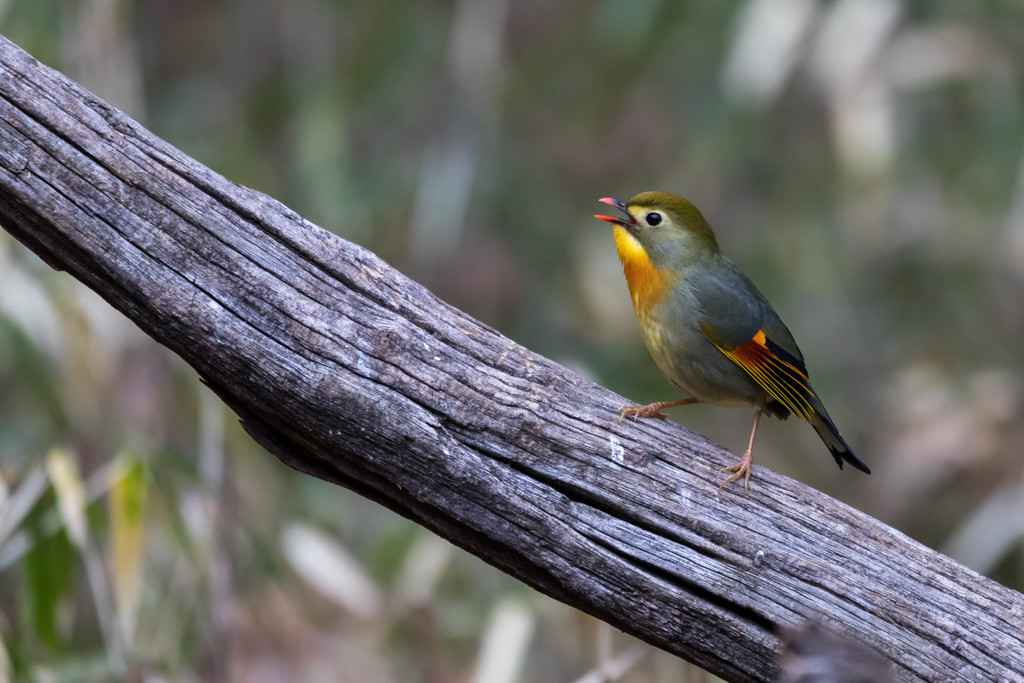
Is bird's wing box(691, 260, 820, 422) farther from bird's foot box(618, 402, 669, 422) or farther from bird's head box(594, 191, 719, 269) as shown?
bird's foot box(618, 402, 669, 422)

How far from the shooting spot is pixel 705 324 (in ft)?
8.95

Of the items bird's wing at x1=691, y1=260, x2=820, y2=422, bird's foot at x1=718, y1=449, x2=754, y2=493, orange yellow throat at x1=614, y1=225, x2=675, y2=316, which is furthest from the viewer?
orange yellow throat at x1=614, y1=225, x2=675, y2=316

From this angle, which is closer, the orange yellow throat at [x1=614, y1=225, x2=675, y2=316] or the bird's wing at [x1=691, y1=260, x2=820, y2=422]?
the bird's wing at [x1=691, y1=260, x2=820, y2=422]

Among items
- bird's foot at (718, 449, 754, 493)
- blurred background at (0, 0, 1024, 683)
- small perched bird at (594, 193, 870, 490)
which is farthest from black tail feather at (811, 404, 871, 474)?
blurred background at (0, 0, 1024, 683)

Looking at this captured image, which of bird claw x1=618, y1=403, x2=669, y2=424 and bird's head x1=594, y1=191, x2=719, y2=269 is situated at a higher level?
bird's head x1=594, y1=191, x2=719, y2=269

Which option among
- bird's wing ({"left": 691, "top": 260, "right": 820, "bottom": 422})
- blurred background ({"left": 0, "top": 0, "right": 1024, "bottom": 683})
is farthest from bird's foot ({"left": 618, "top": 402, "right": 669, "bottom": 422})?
blurred background ({"left": 0, "top": 0, "right": 1024, "bottom": 683})

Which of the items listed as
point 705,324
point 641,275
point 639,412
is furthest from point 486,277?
point 639,412

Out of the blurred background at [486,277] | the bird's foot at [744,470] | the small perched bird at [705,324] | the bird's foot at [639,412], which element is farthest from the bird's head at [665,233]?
the blurred background at [486,277]

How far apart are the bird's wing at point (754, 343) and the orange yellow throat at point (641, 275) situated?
0.09 m

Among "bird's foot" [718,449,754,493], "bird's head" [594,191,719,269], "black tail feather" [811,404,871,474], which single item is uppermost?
"bird's head" [594,191,719,269]

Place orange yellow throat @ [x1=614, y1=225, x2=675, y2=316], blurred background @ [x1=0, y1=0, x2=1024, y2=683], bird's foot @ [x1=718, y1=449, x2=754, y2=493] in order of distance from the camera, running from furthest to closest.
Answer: blurred background @ [x1=0, y1=0, x2=1024, y2=683] → orange yellow throat @ [x1=614, y1=225, x2=675, y2=316] → bird's foot @ [x1=718, y1=449, x2=754, y2=493]

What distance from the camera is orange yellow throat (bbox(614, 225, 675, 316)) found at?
2820 mm

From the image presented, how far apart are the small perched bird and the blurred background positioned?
88 cm

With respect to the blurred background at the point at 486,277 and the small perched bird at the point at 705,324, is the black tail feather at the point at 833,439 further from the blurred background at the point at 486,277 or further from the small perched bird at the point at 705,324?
the blurred background at the point at 486,277
